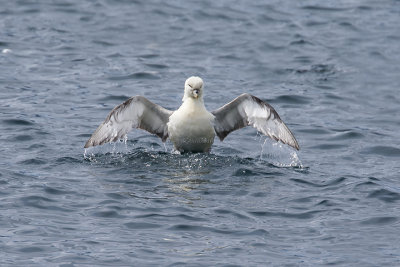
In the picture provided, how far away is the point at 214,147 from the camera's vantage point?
13734 millimetres

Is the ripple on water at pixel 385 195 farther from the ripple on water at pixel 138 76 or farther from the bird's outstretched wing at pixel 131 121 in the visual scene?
the ripple on water at pixel 138 76

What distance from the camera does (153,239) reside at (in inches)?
376

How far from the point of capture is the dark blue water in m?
9.59

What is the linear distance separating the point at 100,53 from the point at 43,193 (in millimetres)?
8029

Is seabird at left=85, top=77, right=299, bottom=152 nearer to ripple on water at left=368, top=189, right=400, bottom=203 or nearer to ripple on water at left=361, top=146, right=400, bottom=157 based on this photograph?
ripple on water at left=368, top=189, right=400, bottom=203

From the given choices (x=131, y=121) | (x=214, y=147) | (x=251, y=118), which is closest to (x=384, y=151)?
(x=251, y=118)

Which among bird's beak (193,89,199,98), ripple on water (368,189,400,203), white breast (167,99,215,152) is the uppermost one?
bird's beak (193,89,199,98)

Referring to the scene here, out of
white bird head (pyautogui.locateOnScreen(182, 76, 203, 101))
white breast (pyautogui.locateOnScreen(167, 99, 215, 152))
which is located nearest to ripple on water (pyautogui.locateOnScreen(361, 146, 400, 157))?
white breast (pyautogui.locateOnScreen(167, 99, 215, 152))

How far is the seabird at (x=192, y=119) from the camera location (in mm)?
12594

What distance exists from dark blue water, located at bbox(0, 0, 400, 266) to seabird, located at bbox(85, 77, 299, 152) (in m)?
0.31

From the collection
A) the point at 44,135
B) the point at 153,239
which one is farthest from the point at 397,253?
the point at 44,135

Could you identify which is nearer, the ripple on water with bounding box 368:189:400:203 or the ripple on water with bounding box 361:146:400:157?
the ripple on water with bounding box 368:189:400:203

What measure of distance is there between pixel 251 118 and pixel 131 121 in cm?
184

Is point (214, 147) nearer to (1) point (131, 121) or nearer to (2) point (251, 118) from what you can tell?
(2) point (251, 118)
